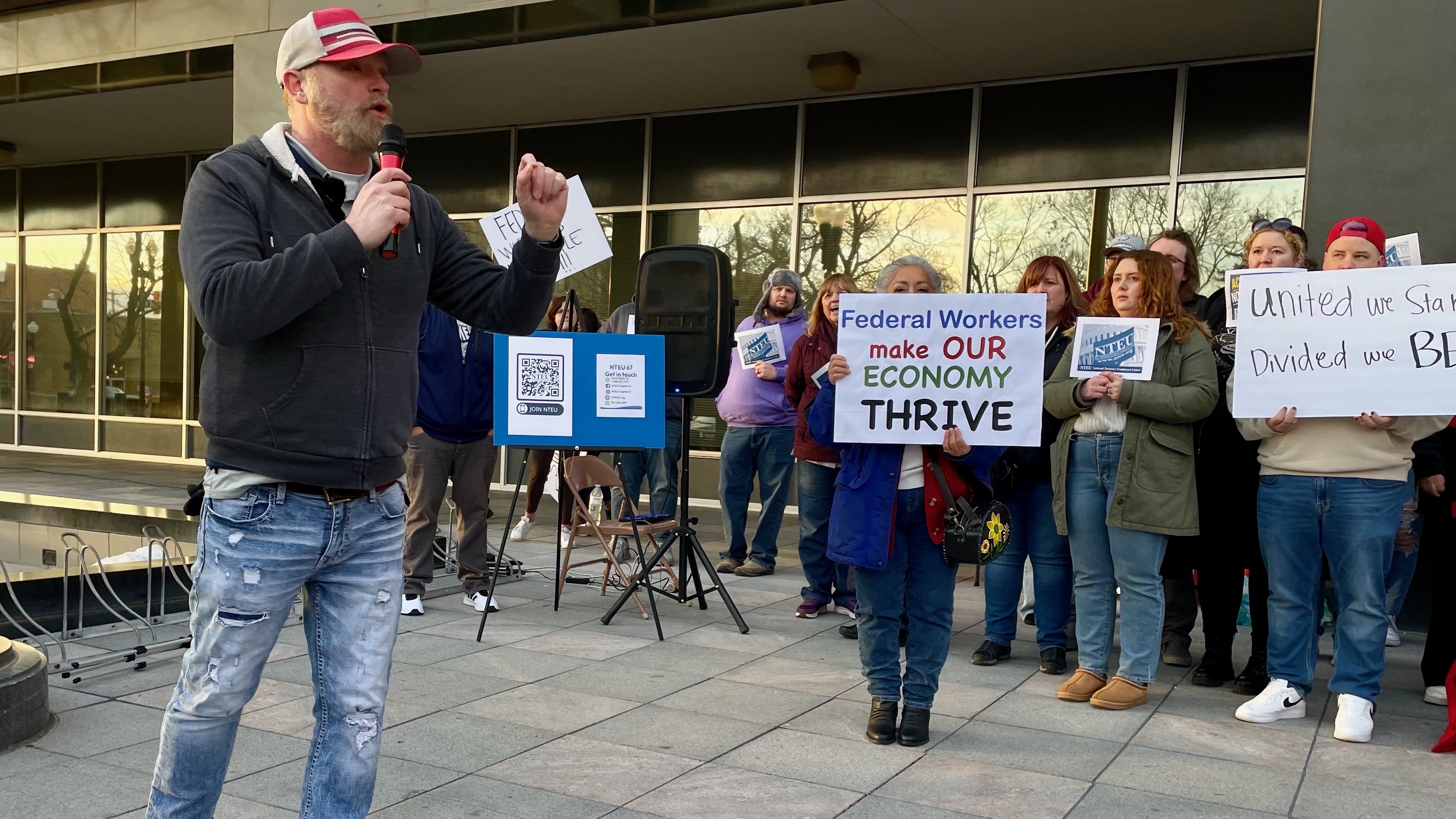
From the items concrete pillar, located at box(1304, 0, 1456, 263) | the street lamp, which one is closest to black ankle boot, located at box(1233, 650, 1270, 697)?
concrete pillar, located at box(1304, 0, 1456, 263)

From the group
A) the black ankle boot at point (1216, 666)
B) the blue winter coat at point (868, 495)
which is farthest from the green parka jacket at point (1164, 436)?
the black ankle boot at point (1216, 666)

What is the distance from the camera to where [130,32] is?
12.3 metres

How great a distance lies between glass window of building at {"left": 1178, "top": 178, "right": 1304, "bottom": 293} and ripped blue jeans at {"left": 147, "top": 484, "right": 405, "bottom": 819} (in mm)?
8929

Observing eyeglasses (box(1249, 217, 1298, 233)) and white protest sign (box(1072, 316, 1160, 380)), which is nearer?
white protest sign (box(1072, 316, 1160, 380))

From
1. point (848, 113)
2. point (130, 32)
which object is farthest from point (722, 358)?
point (130, 32)

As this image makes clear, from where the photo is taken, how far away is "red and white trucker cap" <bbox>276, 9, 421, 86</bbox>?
2.50 m

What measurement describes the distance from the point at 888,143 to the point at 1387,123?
560cm

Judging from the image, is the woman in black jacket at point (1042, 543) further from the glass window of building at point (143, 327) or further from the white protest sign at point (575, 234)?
the glass window of building at point (143, 327)

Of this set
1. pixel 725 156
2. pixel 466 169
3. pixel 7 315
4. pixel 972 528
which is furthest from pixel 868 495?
pixel 7 315

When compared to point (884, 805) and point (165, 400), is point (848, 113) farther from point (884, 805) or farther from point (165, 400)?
point (165, 400)

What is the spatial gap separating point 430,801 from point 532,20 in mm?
7997

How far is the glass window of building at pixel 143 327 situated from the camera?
652 inches

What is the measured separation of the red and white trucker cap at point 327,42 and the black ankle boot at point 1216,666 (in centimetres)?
457

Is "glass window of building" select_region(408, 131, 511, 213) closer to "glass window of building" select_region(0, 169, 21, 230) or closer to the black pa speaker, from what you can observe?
the black pa speaker
